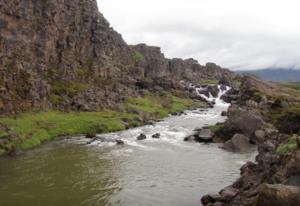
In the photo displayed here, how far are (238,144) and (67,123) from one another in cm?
4654

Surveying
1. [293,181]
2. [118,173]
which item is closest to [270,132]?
[118,173]

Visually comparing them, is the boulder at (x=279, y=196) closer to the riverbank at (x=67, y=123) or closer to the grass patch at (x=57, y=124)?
the riverbank at (x=67, y=123)

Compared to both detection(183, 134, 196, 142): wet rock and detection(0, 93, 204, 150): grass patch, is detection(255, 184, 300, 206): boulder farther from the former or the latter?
detection(0, 93, 204, 150): grass patch

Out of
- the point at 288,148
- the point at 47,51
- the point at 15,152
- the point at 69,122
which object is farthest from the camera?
the point at 47,51

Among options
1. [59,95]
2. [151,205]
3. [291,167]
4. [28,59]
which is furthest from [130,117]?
[291,167]

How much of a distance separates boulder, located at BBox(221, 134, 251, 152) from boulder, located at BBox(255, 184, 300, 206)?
152 ft

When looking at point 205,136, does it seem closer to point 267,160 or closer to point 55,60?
point 267,160

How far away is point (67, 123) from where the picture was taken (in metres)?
108

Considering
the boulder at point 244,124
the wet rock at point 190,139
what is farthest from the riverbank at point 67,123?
the boulder at point 244,124

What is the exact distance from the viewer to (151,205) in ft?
156

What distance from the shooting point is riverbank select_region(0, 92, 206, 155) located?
281 ft

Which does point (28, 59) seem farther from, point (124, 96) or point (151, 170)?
point (151, 170)

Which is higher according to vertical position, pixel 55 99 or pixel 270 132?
pixel 55 99

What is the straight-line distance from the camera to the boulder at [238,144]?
80938 mm
